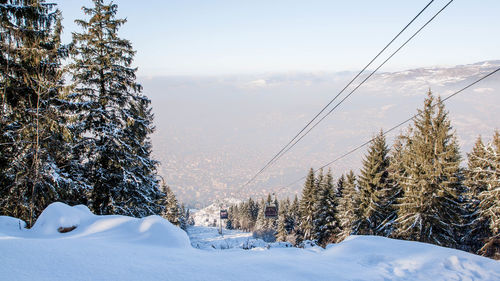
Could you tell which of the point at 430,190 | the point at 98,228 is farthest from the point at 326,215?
the point at 98,228

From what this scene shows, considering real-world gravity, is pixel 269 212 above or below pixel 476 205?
below

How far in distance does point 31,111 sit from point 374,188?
81.4 feet

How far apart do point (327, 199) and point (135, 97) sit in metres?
25.2

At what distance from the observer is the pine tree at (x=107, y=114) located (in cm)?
1201

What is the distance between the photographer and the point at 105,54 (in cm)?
1230

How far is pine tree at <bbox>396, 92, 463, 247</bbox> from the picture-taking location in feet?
58.1

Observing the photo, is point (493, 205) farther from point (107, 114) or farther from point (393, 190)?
point (107, 114)

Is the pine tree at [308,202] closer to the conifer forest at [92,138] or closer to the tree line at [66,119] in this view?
the conifer forest at [92,138]

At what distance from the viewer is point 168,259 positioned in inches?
158

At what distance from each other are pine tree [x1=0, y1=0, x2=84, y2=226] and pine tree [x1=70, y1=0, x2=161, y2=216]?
36.6 inches

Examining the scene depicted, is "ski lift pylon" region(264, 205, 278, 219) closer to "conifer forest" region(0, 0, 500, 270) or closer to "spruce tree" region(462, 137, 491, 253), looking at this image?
"conifer forest" region(0, 0, 500, 270)

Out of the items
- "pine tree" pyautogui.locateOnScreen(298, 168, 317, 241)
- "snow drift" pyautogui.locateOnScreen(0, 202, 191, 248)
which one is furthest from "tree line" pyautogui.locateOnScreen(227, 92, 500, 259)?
"snow drift" pyautogui.locateOnScreen(0, 202, 191, 248)

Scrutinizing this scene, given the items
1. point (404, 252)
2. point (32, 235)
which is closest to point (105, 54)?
point (32, 235)

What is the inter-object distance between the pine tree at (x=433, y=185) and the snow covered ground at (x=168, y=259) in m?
14.4
